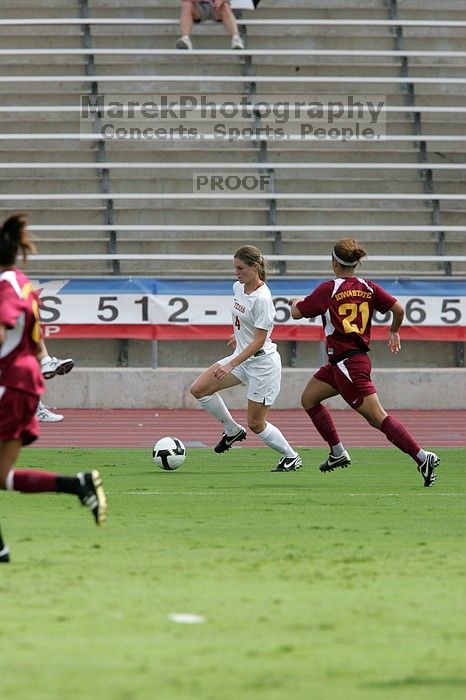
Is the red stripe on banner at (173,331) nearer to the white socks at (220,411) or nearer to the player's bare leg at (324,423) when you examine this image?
the white socks at (220,411)

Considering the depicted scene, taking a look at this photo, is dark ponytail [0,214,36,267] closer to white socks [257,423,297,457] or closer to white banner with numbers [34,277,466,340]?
white socks [257,423,297,457]

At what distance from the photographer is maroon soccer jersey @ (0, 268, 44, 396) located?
7.09 metres

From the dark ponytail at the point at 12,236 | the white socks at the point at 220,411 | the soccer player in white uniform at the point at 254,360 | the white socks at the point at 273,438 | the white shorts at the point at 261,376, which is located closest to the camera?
the dark ponytail at the point at 12,236

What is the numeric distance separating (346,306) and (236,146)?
12782mm

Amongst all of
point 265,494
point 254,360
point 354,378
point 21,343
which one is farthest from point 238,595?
point 254,360

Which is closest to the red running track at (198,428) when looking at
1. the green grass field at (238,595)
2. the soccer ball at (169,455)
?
the soccer ball at (169,455)

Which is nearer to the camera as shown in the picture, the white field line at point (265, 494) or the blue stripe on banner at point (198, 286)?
the white field line at point (265, 494)

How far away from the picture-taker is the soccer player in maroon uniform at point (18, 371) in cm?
703

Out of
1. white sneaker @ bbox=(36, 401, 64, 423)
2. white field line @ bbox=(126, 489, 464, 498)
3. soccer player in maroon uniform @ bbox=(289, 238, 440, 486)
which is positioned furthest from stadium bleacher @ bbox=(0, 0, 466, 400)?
white field line @ bbox=(126, 489, 464, 498)

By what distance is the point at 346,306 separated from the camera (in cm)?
1141

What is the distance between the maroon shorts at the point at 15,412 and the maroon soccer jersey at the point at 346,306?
A: 450 cm

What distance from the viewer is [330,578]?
6746 mm

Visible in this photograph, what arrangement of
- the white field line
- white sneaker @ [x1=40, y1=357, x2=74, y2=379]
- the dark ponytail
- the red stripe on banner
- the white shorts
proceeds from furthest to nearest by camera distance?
1. the red stripe on banner
2. white sneaker @ [x1=40, y1=357, x2=74, y2=379]
3. the white shorts
4. the white field line
5. the dark ponytail

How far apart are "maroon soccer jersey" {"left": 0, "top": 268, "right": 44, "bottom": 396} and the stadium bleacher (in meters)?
13.6
